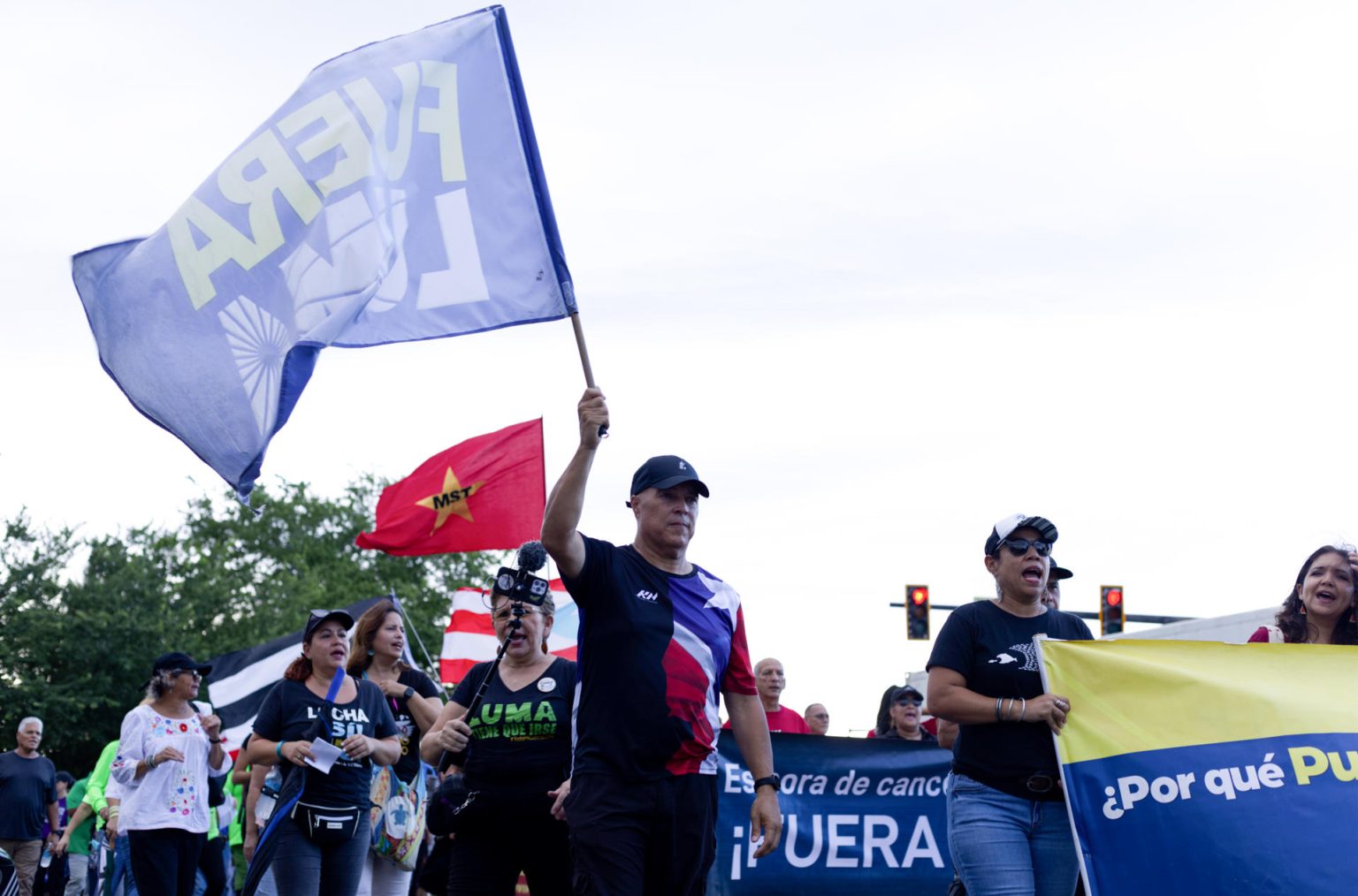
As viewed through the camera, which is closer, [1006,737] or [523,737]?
[1006,737]

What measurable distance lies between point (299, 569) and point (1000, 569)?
5781 cm

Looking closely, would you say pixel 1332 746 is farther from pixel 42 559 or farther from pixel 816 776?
pixel 42 559

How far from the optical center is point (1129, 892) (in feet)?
20.1

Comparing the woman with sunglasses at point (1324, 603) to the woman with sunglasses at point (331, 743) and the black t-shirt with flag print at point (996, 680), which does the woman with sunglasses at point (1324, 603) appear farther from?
the woman with sunglasses at point (331, 743)

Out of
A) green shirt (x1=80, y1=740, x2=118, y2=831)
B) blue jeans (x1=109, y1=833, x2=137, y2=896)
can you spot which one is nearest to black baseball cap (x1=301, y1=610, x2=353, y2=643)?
blue jeans (x1=109, y1=833, x2=137, y2=896)

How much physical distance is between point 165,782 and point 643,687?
5680mm

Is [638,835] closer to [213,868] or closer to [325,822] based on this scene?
[325,822]

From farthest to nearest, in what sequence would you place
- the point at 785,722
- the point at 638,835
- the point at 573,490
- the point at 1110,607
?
the point at 1110,607
the point at 785,722
the point at 638,835
the point at 573,490

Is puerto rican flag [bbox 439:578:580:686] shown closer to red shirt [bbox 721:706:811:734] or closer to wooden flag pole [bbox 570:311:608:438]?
red shirt [bbox 721:706:811:734]

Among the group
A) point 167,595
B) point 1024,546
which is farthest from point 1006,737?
point 167,595

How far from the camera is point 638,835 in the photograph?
5.46 metres

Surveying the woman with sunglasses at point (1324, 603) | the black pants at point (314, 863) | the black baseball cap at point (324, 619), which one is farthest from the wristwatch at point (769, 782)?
the black baseball cap at point (324, 619)

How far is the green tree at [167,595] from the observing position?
41969 mm

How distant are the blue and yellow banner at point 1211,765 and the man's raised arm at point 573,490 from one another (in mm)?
2168
